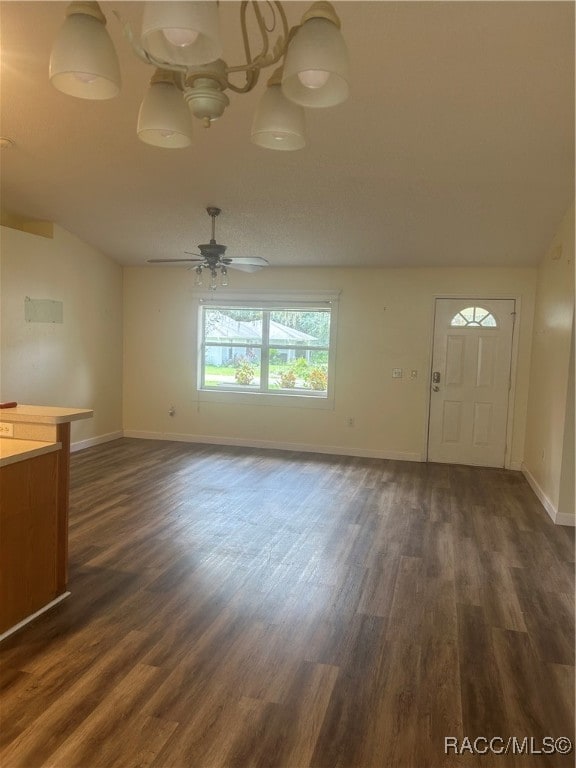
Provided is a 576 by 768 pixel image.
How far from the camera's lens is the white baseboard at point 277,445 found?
6.46 meters

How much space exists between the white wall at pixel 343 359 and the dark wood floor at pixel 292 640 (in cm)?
208

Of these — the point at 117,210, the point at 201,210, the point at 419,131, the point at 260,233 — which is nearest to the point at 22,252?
the point at 117,210

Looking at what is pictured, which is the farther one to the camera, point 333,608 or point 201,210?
point 201,210

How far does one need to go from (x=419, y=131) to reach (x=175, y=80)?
8.00 ft

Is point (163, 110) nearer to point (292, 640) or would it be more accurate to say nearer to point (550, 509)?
point (292, 640)

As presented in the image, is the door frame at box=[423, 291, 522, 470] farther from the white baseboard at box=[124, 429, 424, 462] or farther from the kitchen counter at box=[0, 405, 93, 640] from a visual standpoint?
the kitchen counter at box=[0, 405, 93, 640]

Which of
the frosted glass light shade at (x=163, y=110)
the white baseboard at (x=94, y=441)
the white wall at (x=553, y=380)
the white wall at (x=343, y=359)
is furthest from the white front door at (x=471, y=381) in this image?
the frosted glass light shade at (x=163, y=110)

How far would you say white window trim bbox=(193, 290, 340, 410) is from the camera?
6.57 meters

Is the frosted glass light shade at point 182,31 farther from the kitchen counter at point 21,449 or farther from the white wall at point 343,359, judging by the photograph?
the white wall at point 343,359

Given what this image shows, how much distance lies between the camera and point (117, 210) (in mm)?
5223

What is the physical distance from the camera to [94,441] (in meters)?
6.65

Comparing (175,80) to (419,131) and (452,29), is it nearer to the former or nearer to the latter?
(452,29)

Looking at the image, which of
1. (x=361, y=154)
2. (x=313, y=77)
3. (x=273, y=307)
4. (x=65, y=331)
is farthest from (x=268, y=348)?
(x=313, y=77)

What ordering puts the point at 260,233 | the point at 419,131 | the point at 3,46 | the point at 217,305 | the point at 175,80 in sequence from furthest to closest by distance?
the point at 217,305
the point at 260,233
the point at 419,131
the point at 3,46
the point at 175,80
